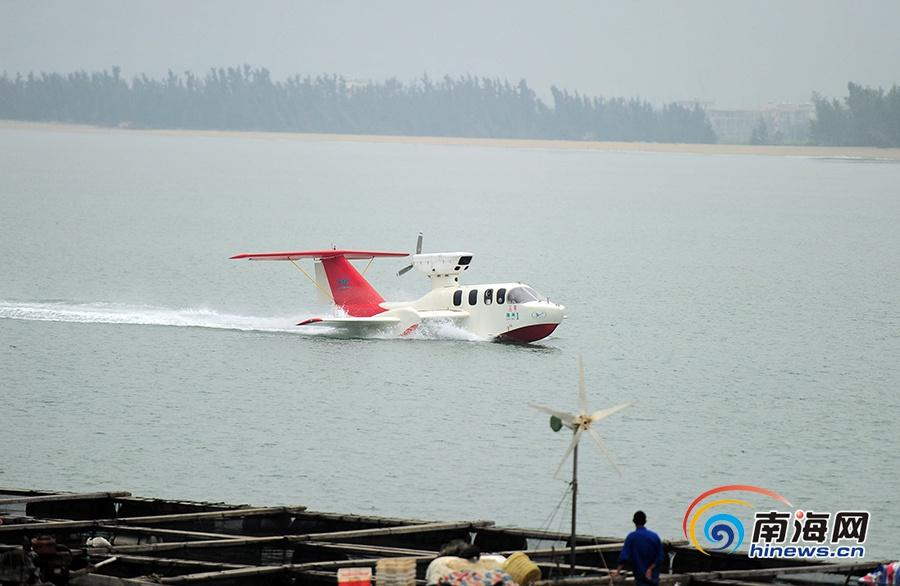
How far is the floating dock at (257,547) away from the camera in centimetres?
2797

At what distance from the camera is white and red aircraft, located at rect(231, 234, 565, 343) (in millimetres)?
62875

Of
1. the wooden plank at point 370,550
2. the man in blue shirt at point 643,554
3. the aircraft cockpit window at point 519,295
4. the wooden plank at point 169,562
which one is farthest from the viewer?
the aircraft cockpit window at point 519,295

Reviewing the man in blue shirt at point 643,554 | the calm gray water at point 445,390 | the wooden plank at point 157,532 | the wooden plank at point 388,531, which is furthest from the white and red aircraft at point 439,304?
the man in blue shirt at point 643,554

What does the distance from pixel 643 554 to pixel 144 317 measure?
1957 inches

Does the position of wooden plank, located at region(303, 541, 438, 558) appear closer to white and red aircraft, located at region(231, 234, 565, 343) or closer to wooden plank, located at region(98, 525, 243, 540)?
wooden plank, located at region(98, 525, 243, 540)

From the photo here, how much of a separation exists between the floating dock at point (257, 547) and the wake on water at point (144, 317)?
3274 centimetres

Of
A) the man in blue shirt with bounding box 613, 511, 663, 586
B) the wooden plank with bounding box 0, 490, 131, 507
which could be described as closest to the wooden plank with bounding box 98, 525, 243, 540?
the wooden plank with bounding box 0, 490, 131, 507

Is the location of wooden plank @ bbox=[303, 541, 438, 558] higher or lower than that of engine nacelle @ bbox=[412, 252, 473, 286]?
lower

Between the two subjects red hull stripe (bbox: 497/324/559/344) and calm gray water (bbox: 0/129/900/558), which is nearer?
calm gray water (bbox: 0/129/900/558)

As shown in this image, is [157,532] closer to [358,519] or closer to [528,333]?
[358,519]

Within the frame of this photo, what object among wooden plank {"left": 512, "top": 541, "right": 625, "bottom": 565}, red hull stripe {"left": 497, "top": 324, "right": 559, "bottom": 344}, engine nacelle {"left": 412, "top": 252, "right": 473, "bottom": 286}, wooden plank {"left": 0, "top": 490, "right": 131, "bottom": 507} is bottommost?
wooden plank {"left": 512, "top": 541, "right": 625, "bottom": 565}

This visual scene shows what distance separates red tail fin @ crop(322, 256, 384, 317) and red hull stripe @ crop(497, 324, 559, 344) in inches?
225

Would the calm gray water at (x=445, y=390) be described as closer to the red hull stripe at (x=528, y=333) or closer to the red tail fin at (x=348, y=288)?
the red hull stripe at (x=528, y=333)

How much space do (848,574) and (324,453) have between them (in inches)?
828
